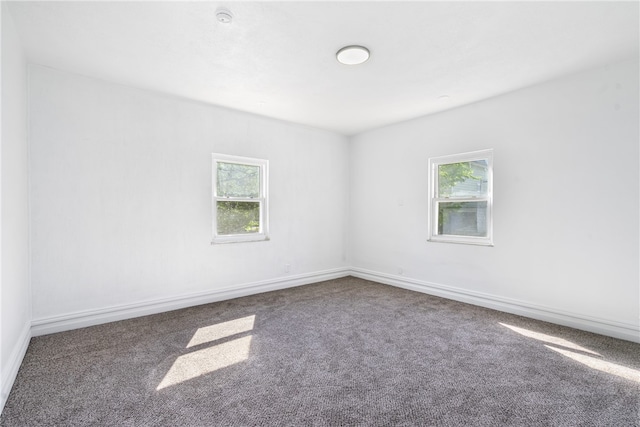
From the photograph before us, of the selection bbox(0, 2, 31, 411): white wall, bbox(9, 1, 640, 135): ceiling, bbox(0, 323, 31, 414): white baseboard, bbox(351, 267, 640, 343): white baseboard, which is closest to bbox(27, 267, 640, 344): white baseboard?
bbox(351, 267, 640, 343): white baseboard

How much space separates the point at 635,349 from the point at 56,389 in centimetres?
451

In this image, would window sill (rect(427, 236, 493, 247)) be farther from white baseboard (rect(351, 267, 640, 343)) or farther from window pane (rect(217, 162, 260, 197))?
window pane (rect(217, 162, 260, 197))

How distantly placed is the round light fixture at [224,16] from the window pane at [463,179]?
3284 mm

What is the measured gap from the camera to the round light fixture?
2.11 metres

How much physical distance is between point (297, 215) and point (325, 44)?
2831 mm

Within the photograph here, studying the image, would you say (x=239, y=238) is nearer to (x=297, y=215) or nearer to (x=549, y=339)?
(x=297, y=215)

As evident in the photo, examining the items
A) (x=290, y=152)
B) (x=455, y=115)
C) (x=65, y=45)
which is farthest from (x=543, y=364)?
(x=65, y=45)

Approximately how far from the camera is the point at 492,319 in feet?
10.9

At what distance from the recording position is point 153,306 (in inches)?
139

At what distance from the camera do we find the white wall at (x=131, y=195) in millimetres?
2979

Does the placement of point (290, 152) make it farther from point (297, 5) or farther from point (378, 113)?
point (297, 5)

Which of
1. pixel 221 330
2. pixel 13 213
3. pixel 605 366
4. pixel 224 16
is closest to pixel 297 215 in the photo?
pixel 221 330

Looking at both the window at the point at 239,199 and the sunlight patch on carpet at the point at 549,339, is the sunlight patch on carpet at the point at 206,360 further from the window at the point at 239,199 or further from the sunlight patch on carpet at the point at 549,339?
the sunlight patch on carpet at the point at 549,339

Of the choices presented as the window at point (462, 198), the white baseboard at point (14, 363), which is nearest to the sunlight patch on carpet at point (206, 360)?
the white baseboard at point (14, 363)
